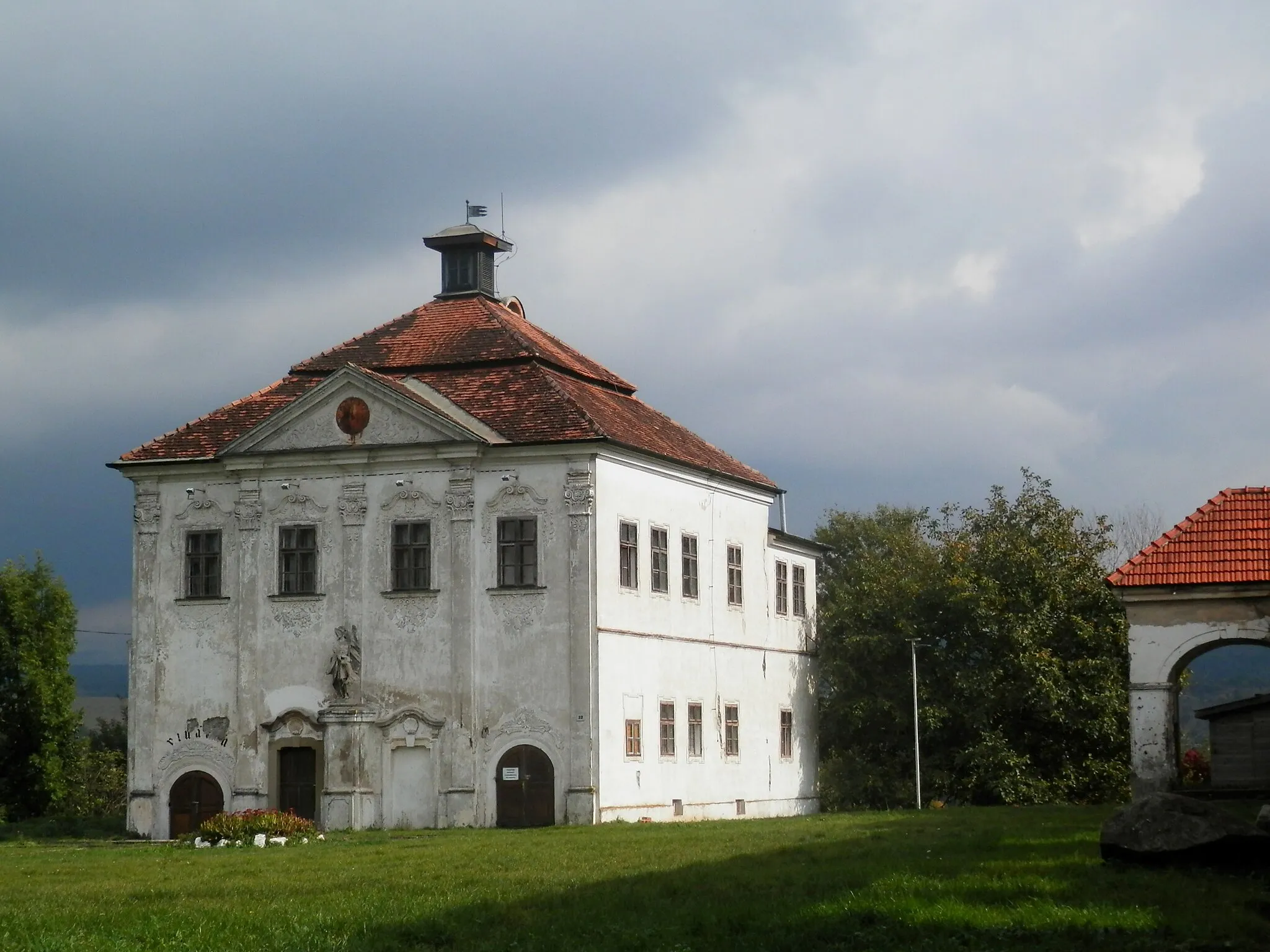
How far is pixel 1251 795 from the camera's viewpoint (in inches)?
1201

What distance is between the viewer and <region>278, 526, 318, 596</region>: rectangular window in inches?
1684

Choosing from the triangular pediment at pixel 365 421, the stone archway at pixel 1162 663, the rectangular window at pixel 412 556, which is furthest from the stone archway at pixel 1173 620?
the rectangular window at pixel 412 556

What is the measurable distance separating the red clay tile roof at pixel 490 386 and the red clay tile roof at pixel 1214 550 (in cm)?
1281

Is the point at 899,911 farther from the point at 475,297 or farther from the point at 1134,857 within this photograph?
the point at 475,297

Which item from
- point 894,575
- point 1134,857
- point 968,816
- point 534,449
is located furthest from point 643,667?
point 1134,857

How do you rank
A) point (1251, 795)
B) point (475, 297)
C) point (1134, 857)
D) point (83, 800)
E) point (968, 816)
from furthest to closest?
point (83, 800) < point (475, 297) < point (968, 816) < point (1251, 795) < point (1134, 857)

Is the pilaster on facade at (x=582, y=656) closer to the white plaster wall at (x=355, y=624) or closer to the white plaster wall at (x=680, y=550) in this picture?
the white plaster wall at (x=355, y=624)

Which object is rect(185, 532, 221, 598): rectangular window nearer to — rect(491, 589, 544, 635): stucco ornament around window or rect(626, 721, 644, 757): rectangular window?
rect(491, 589, 544, 635): stucco ornament around window

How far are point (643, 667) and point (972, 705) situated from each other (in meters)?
11.9

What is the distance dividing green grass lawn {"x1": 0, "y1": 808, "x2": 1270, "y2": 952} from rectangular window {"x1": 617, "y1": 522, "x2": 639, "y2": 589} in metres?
13.6

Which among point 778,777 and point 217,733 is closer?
point 217,733

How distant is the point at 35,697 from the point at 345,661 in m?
20.8

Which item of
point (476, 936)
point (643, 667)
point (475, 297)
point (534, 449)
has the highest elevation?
point (475, 297)

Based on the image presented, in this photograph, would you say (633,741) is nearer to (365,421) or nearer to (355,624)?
(355,624)
